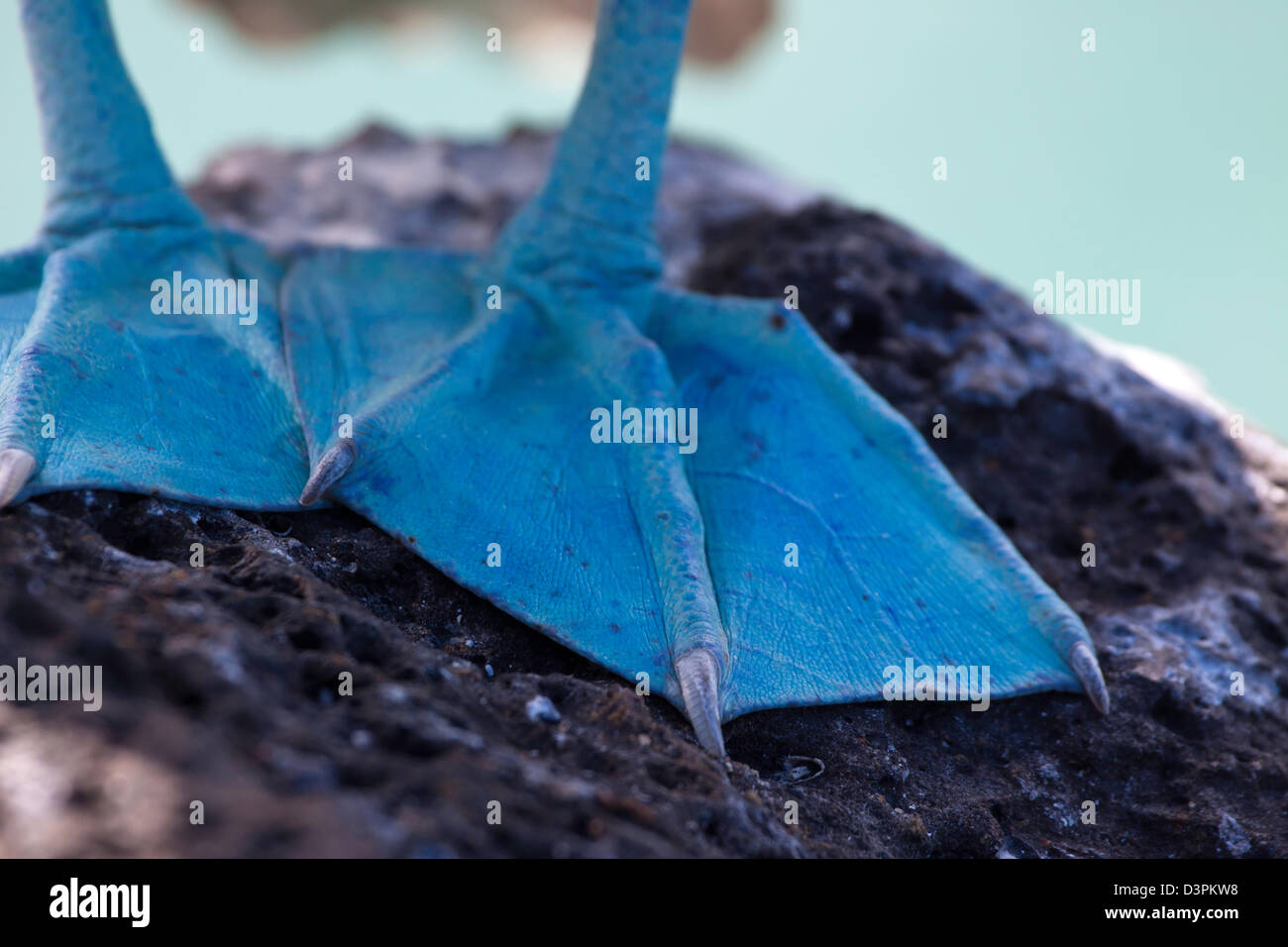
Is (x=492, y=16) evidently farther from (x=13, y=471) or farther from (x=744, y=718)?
(x=744, y=718)

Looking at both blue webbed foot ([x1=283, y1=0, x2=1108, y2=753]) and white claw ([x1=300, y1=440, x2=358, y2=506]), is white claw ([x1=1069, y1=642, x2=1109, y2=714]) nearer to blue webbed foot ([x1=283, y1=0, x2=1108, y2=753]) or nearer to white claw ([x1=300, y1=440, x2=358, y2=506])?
blue webbed foot ([x1=283, y1=0, x2=1108, y2=753])

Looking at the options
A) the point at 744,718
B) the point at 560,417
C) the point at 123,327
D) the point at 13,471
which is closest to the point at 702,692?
the point at 744,718

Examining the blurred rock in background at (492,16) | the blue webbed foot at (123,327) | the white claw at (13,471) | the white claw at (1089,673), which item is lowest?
the white claw at (1089,673)

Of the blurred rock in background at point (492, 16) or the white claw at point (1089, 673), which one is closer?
the white claw at point (1089, 673)

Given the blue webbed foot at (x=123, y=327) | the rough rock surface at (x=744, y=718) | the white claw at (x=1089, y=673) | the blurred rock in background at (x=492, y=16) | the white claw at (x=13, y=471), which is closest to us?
the rough rock surface at (x=744, y=718)

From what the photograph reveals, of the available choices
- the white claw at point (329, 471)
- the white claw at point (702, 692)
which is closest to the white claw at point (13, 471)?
the white claw at point (329, 471)

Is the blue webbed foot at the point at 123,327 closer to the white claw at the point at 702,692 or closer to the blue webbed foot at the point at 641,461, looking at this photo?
the blue webbed foot at the point at 641,461
